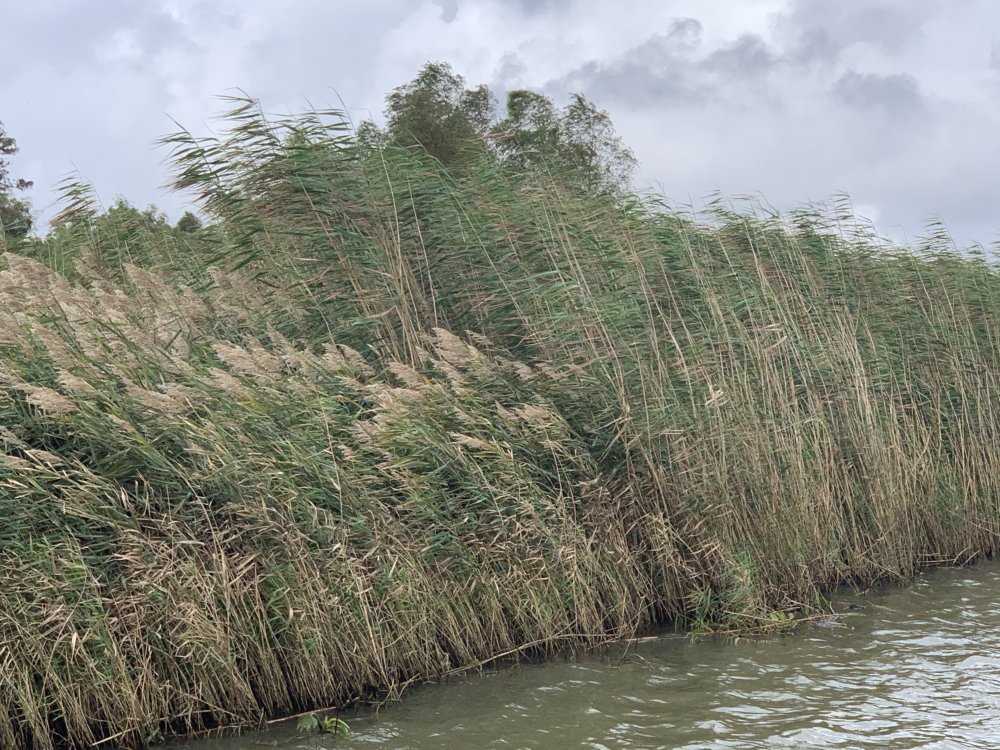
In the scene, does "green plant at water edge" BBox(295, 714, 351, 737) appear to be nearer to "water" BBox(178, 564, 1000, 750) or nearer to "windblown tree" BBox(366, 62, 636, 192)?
"water" BBox(178, 564, 1000, 750)

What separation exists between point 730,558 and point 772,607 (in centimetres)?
69

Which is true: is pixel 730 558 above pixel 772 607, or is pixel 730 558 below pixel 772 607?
above

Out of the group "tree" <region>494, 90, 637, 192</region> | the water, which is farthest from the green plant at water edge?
"tree" <region>494, 90, 637, 192</region>

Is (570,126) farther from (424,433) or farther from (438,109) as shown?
(424,433)

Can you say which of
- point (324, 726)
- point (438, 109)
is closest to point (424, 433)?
point (324, 726)

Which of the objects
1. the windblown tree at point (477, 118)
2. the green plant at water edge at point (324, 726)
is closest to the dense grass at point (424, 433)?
the green plant at water edge at point (324, 726)

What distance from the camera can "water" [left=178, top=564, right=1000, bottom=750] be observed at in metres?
5.35

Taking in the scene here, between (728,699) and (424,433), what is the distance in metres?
2.59

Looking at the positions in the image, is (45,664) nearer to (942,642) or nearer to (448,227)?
(448,227)

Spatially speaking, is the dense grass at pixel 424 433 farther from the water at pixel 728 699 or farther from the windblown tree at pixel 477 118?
the windblown tree at pixel 477 118

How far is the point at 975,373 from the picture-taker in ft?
34.1

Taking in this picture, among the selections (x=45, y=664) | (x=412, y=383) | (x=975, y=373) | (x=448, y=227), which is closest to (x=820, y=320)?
(x=975, y=373)

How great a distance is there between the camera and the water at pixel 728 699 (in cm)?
535

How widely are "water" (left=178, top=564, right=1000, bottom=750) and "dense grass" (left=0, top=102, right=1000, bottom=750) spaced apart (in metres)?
0.32
